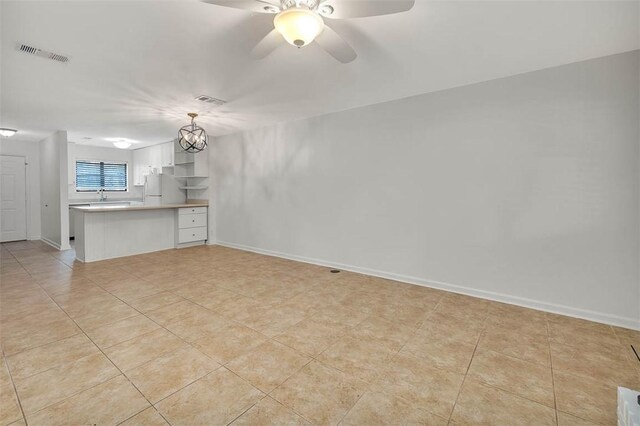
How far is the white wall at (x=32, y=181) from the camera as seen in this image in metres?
6.79

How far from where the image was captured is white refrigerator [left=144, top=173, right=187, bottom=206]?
6.45 m

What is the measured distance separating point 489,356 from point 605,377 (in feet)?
2.16

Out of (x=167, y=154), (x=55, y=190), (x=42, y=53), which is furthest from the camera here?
(x=167, y=154)

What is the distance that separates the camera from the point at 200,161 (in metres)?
6.24

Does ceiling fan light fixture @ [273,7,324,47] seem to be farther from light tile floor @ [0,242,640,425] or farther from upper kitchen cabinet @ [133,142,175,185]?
upper kitchen cabinet @ [133,142,175,185]

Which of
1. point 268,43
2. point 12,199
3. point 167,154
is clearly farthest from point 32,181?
point 268,43

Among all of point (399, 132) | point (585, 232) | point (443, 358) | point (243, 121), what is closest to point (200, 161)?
point (243, 121)

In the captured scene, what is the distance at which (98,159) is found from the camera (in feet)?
25.6

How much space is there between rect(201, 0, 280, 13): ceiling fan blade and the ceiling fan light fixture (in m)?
0.08

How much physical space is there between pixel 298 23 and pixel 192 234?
17.9ft

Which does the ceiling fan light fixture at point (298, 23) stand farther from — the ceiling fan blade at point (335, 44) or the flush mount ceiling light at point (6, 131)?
the flush mount ceiling light at point (6, 131)

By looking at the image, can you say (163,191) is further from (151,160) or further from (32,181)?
(32,181)

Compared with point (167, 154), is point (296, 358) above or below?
below

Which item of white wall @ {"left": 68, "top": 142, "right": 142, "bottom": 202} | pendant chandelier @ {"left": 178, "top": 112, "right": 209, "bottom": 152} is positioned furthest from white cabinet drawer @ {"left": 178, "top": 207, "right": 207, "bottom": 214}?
white wall @ {"left": 68, "top": 142, "right": 142, "bottom": 202}
